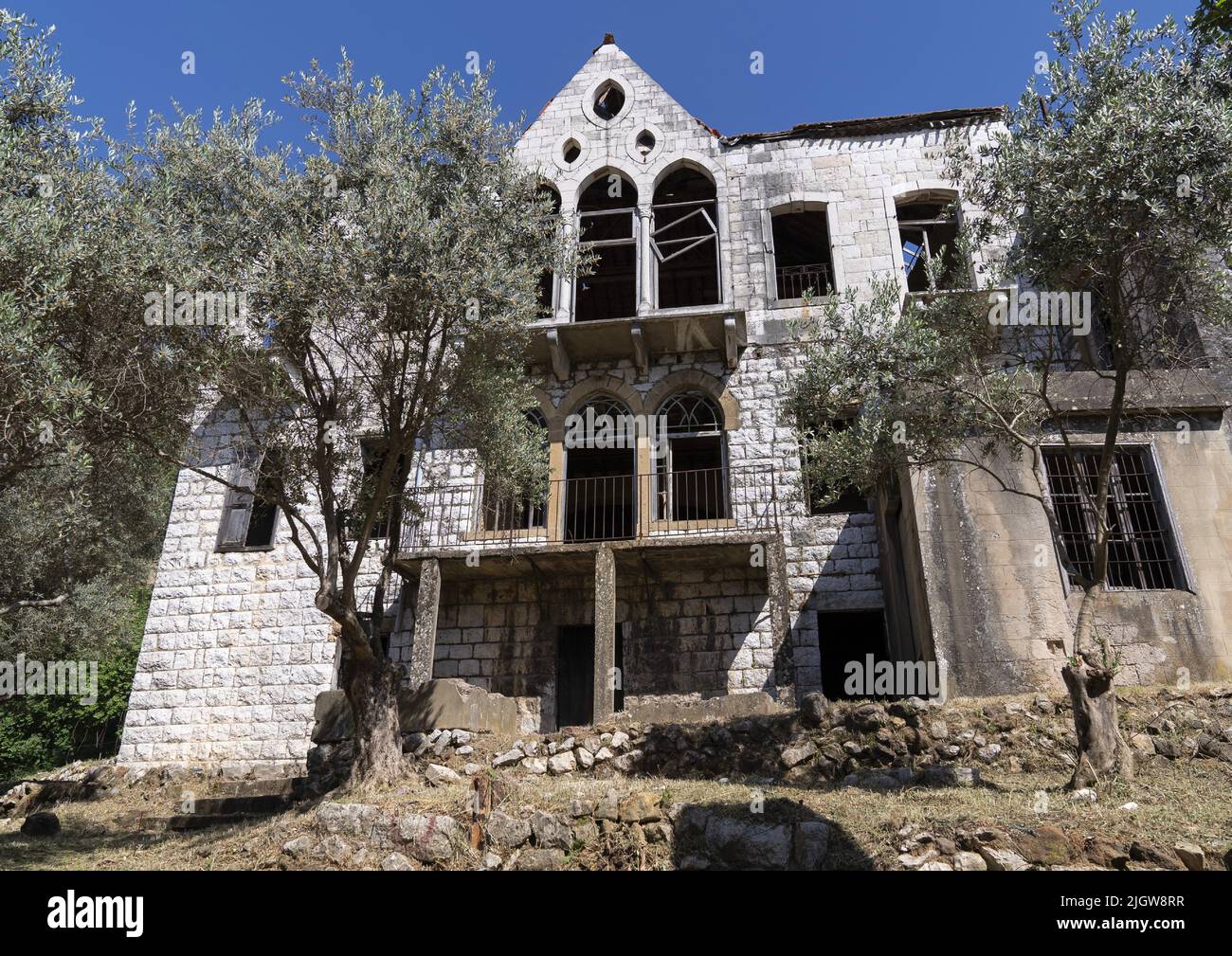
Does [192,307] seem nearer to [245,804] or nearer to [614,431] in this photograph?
[245,804]

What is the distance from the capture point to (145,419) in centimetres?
942

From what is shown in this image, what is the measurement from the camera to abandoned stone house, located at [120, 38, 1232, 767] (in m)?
10.7

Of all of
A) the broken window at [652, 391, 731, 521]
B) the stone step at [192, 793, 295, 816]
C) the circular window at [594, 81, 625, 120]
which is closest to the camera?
the stone step at [192, 793, 295, 816]

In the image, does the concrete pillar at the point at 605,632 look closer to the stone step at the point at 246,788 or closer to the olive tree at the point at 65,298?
the stone step at the point at 246,788

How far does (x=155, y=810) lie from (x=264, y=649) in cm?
346

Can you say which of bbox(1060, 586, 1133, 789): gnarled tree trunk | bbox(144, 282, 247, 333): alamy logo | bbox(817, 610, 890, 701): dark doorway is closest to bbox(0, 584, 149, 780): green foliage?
bbox(144, 282, 247, 333): alamy logo

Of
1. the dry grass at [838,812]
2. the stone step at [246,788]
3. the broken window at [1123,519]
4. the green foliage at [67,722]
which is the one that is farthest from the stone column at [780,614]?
the green foliage at [67,722]

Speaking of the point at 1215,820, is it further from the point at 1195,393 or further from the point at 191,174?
the point at 191,174

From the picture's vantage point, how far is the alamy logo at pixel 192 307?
880cm

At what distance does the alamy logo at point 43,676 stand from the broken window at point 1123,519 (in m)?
17.0

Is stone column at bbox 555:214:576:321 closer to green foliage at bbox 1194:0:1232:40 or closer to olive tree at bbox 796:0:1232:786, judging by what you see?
olive tree at bbox 796:0:1232:786
